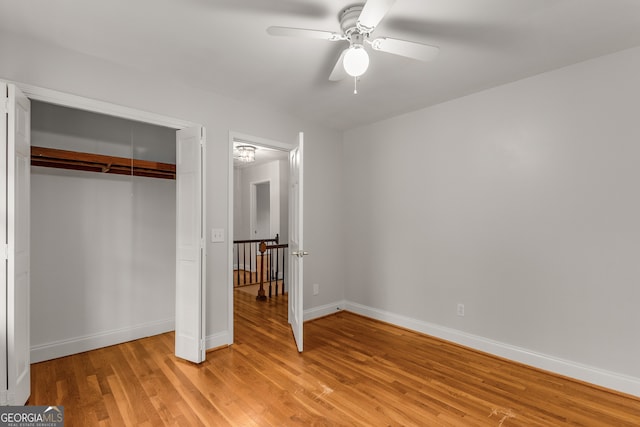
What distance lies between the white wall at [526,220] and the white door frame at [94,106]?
7.75 ft

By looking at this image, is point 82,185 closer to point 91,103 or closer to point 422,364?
point 91,103

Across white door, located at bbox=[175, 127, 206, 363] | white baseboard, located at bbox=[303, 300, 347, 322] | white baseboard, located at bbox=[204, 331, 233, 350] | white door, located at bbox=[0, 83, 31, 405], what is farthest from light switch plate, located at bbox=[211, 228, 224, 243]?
white baseboard, located at bbox=[303, 300, 347, 322]

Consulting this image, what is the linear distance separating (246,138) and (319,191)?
127 cm

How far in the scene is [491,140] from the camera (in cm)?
310

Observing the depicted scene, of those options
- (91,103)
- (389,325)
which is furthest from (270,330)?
(91,103)

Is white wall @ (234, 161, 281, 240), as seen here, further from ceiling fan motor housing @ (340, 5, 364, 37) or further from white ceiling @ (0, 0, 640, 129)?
ceiling fan motor housing @ (340, 5, 364, 37)

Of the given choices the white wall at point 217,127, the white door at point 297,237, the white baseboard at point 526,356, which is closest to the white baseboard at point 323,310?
the white wall at point 217,127

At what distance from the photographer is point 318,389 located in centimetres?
237

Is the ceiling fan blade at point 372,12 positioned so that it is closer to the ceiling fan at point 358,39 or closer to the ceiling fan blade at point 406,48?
the ceiling fan at point 358,39

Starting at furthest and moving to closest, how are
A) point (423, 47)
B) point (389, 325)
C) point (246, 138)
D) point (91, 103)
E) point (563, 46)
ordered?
point (389, 325) < point (246, 138) < point (91, 103) < point (563, 46) < point (423, 47)

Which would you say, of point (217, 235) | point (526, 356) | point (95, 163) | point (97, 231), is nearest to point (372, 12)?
point (217, 235)

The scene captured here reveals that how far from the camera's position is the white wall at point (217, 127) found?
2.34m

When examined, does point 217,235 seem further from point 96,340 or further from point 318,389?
point 318,389

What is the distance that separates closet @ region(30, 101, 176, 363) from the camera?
2875 mm
